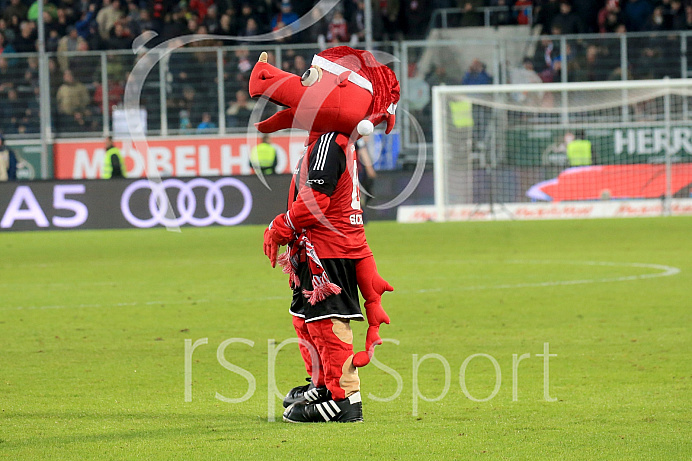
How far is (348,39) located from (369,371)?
1737 cm

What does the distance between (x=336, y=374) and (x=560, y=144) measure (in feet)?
55.2

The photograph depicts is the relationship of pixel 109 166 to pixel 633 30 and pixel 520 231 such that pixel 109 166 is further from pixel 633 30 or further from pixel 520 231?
pixel 633 30

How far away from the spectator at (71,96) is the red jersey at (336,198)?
1756cm

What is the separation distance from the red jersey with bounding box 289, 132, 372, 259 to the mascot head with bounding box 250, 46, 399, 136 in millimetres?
92

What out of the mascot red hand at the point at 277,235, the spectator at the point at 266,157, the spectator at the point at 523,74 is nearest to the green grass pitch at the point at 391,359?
the mascot red hand at the point at 277,235

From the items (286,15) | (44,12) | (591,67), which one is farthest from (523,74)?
(44,12)

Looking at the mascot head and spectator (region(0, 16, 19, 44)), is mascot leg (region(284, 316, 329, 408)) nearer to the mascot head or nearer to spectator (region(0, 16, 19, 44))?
the mascot head

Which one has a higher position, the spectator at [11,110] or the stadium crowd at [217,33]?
the stadium crowd at [217,33]

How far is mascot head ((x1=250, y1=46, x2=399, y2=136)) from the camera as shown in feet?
15.7

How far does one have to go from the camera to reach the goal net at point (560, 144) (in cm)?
1981

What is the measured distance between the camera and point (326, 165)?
461 cm

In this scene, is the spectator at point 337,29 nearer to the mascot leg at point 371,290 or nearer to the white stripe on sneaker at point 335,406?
the mascot leg at point 371,290

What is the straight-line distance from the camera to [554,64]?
867 inches

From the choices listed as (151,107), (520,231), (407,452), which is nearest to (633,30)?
(520,231)
